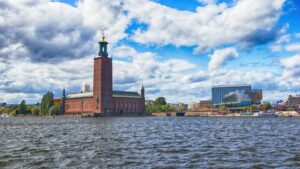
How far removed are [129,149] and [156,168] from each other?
787 centimetres

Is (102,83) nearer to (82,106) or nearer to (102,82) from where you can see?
(102,82)

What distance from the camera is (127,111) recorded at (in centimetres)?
19175

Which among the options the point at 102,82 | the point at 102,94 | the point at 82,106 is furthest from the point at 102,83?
the point at 82,106

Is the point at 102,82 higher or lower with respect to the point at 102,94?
higher

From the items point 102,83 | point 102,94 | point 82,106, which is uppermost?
point 102,83

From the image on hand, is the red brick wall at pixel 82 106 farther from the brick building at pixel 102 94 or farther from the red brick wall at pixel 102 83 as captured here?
the red brick wall at pixel 102 83

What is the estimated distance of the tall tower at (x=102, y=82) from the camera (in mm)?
170000

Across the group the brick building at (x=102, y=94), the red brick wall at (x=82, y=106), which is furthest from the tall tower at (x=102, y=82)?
the red brick wall at (x=82, y=106)

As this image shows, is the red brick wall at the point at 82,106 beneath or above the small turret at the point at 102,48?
beneath

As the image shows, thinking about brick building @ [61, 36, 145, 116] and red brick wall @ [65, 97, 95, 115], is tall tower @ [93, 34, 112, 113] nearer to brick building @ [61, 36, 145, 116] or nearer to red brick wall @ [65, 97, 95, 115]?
brick building @ [61, 36, 145, 116]

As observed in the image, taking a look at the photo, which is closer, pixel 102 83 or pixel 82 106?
pixel 102 83

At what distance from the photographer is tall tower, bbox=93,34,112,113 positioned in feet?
558

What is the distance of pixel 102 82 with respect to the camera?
171 meters

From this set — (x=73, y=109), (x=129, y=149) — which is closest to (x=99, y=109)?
(x=73, y=109)
